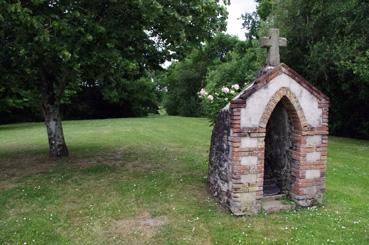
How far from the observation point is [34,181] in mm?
10461

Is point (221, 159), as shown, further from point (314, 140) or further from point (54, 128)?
point (54, 128)

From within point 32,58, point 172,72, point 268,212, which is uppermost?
point 172,72

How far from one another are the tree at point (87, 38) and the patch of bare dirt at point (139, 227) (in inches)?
148

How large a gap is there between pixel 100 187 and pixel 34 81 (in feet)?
17.1

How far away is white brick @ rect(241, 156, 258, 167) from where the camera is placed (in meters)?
7.69

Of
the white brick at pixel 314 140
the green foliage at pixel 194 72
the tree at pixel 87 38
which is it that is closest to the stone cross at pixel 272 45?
the white brick at pixel 314 140

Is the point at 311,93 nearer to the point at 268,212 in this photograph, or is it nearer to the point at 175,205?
the point at 268,212

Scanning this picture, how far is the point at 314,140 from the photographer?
8.20m

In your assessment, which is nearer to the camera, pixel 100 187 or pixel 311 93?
pixel 311 93

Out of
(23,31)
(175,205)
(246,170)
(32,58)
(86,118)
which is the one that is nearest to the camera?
(246,170)

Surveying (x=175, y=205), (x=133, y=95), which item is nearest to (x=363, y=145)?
(x=175, y=205)

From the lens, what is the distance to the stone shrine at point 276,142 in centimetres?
769

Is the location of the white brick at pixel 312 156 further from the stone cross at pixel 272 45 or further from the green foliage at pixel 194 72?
the green foliage at pixel 194 72

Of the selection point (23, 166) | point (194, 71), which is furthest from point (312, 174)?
point (194, 71)
